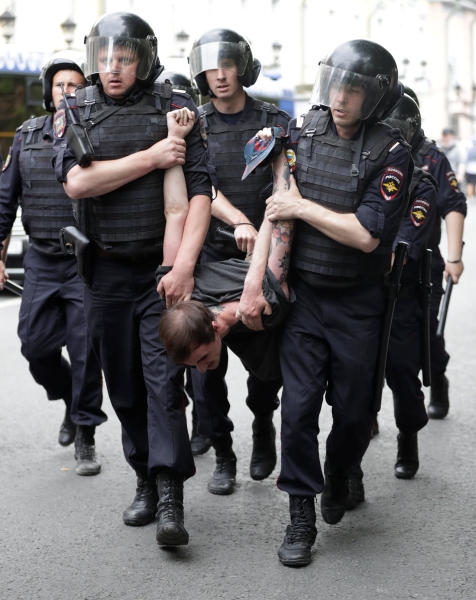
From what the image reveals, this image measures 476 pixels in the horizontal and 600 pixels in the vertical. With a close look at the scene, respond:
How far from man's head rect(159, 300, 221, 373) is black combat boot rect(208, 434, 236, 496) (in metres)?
1.05

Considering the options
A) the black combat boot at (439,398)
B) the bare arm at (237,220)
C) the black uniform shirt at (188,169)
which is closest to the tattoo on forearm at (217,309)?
the black uniform shirt at (188,169)

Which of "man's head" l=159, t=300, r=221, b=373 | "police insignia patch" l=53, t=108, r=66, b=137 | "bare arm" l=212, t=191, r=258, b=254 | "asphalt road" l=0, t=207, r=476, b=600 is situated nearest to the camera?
"asphalt road" l=0, t=207, r=476, b=600

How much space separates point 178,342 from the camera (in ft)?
12.2

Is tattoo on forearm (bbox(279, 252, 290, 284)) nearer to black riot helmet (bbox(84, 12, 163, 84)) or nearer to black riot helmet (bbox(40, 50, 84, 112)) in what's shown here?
black riot helmet (bbox(84, 12, 163, 84))

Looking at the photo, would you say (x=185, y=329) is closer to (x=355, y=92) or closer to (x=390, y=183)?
(x=390, y=183)

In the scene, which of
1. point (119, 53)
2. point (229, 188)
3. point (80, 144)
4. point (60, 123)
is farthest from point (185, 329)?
point (229, 188)

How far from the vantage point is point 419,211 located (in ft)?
15.7

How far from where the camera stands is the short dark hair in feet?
12.2

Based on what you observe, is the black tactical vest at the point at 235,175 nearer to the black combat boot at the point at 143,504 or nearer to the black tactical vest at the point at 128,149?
the black tactical vest at the point at 128,149

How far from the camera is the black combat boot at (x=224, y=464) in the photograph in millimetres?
4723

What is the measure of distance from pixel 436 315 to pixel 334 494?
1818 mm

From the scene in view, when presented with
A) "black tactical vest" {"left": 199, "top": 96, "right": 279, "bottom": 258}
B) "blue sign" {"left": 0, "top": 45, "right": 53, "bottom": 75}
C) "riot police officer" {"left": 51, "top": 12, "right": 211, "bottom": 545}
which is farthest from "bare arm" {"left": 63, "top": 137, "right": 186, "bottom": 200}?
"blue sign" {"left": 0, "top": 45, "right": 53, "bottom": 75}

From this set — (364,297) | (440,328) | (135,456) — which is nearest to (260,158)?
(364,297)

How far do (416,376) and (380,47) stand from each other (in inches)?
64.8
